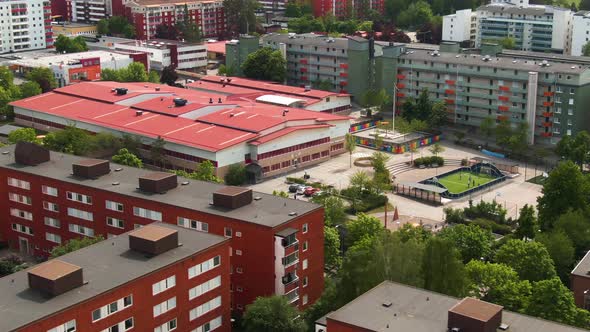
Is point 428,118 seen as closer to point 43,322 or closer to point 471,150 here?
point 471,150

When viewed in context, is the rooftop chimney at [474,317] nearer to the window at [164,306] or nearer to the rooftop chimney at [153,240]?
the window at [164,306]

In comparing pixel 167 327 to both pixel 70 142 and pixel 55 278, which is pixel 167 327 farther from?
pixel 70 142

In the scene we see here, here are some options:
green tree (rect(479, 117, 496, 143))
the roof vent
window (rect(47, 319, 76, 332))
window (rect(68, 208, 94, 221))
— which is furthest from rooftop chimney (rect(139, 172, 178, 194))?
green tree (rect(479, 117, 496, 143))

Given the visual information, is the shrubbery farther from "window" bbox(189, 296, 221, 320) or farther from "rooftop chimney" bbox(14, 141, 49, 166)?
"window" bbox(189, 296, 221, 320)

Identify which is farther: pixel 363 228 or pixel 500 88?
pixel 500 88

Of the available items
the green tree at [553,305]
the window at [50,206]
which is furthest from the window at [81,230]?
the green tree at [553,305]

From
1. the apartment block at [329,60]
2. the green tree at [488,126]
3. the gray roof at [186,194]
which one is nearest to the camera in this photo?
the gray roof at [186,194]

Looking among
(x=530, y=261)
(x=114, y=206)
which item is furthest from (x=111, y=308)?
(x=530, y=261)
